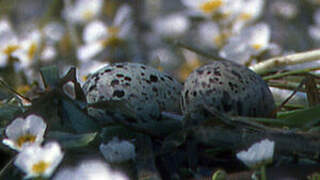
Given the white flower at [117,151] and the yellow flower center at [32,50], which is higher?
the yellow flower center at [32,50]

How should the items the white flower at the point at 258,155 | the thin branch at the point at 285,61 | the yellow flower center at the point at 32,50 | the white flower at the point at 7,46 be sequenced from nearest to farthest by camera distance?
the white flower at the point at 258,155
the thin branch at the point at 285,61
the white flower at the point at 7,46
the yellow flower center at the point at 32,50

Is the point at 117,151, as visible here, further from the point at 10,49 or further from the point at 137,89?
the point at 10,49

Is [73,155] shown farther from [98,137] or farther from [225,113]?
[225,113]

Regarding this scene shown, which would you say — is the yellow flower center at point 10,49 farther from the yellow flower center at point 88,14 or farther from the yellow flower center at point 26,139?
the yellow flower center at point 26,139

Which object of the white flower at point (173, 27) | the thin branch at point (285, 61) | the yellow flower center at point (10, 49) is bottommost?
the thin branch at point (285, 61)

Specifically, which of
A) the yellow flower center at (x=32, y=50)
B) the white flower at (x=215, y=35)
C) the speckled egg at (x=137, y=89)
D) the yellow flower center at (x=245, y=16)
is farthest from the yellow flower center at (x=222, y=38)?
the speckled egg at (x=137, y=89)

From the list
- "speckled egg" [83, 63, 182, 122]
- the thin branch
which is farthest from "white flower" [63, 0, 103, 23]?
"speckled egg" [83, 63, 182, 122]

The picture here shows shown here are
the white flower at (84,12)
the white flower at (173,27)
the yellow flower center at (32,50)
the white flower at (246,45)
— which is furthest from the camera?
the white flower at (173,27)

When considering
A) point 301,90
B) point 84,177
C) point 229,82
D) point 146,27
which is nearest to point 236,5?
point 301,90
